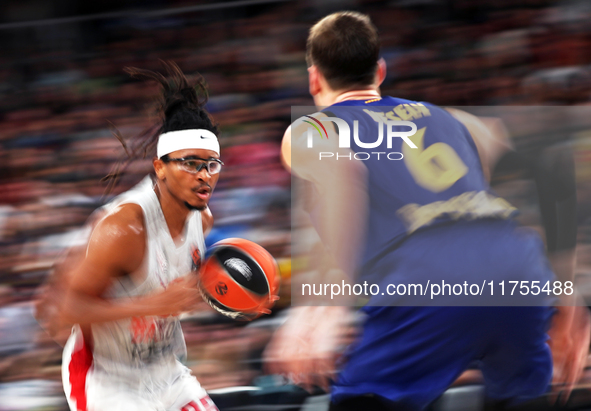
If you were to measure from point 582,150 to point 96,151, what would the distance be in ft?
10.8

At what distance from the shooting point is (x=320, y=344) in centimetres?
206

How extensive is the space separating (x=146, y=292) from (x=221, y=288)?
0.27 meters

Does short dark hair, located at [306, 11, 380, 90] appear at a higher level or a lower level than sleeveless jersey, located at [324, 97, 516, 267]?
higher

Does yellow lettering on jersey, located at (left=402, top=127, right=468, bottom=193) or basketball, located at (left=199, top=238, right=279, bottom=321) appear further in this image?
basketball, located at (left=199, top=238, right=279, bottom=321)

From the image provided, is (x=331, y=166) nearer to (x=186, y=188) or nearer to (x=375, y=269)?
(x=375, y=269)

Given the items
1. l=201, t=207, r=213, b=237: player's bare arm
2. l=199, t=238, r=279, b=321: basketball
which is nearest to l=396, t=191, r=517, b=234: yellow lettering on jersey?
l=199, t=238, r=279, b=321: basketball

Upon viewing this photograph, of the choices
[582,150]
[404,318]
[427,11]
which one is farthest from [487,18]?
[404,318]

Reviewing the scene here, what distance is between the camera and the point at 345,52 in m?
2.15

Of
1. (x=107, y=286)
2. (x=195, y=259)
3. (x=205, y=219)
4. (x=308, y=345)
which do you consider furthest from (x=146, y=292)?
(x=308, y=345)

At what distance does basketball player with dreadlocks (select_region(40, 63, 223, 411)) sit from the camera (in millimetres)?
2135

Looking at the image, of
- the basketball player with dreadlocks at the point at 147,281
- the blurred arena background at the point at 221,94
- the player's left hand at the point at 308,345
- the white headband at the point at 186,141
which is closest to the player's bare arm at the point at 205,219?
the basketball player with dreadlocks at the point at 147,281

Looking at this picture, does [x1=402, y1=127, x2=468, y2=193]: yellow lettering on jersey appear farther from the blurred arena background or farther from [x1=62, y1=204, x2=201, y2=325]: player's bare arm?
the blurred arena background

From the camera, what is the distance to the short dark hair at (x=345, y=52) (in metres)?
2.16

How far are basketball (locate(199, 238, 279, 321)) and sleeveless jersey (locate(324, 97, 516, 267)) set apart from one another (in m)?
0.55
